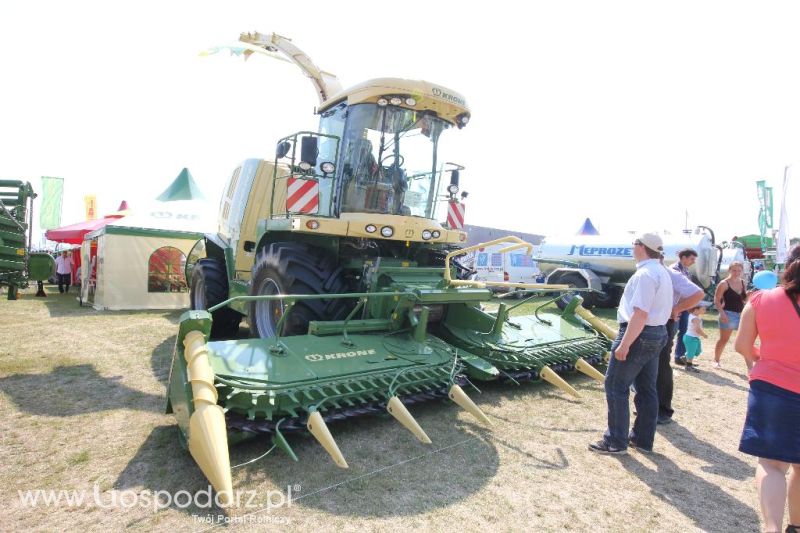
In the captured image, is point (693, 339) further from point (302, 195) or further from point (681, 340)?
point (302, 195)

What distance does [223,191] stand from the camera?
809 cm

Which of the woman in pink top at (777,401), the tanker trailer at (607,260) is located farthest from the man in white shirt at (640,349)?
the tanker trailer at (607,260)

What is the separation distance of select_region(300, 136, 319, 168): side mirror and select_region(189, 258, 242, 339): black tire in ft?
10.4

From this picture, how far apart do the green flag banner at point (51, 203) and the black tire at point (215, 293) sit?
17.7m

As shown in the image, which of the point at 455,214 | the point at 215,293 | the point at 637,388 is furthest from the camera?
the point at 215,293

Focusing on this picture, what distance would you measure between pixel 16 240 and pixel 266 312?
365 centimetres

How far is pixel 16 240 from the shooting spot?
6027 millimetres

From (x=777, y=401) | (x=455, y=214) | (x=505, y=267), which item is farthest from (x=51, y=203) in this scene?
(x=777, y=401)

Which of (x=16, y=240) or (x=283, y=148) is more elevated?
(x=283, y=148)

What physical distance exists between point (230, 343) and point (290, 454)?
3.62 feet

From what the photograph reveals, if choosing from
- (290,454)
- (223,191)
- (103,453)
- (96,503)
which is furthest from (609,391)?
(223,191)

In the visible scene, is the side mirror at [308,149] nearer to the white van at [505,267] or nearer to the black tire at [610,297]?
the black tire at [610,297]

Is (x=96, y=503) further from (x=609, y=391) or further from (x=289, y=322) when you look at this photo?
(x=609, y=391)

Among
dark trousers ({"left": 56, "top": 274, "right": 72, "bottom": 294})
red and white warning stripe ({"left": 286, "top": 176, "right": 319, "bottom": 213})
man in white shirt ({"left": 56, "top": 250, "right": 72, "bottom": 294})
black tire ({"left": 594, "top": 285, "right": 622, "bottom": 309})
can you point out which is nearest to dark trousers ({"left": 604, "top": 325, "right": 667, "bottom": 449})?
red and white warning stripe ({"left": 286, "top": 176, "right": 319, "bottom": 213})
